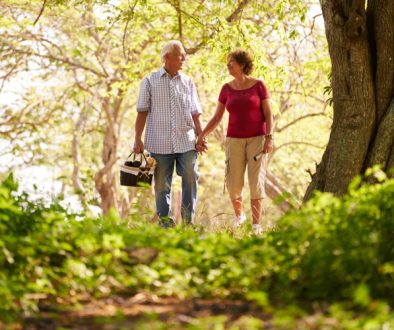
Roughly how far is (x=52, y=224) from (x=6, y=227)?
0.40m

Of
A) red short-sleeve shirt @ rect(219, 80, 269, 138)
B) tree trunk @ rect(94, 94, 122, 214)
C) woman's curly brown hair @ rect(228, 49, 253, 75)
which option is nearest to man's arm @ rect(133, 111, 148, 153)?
red short-sleeve shirt @ rect(219, 80, 269, 138)

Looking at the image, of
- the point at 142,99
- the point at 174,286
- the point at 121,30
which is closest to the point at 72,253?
the point at 174,286

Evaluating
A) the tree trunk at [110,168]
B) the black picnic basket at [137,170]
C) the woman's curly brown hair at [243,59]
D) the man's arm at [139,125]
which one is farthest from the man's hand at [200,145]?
the tree trunk at [110,168]

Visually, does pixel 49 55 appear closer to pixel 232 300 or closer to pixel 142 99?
pixel 142 99

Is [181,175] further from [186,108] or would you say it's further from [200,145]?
[186,108]

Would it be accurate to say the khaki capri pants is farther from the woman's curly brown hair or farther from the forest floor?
the forest floor

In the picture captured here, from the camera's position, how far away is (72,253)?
15.6 ft

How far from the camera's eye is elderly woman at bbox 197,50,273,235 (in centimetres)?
861

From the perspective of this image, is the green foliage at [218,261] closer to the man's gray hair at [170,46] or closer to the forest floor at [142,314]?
the forest floor at [142,314]

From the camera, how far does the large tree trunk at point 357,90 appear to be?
26.6 feet

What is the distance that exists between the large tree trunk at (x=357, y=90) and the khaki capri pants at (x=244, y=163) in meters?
0.75

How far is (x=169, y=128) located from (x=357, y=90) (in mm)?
2037

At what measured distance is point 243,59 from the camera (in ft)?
28.2

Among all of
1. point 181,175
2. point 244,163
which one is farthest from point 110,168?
point 181,175
